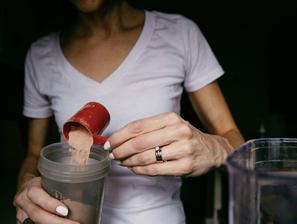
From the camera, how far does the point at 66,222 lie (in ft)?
2.08

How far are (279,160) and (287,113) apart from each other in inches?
102

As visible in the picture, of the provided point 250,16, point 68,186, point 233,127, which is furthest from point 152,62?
point 250,16

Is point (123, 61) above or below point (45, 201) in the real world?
above

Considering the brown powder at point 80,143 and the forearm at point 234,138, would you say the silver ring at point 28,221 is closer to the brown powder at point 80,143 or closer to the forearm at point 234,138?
the brown powder at point 80,143

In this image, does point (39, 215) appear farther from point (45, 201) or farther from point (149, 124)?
point (149, 124)

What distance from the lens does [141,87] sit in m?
0.93

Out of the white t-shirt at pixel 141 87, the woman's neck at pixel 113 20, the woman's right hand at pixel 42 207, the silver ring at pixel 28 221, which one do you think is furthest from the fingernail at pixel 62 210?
the woman's neck at pixel 113 20

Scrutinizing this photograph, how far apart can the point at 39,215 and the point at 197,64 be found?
52cm

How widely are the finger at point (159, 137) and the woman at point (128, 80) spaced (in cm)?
17

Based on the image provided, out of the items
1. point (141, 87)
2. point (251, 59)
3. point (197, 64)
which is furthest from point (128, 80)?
point (251, 59)

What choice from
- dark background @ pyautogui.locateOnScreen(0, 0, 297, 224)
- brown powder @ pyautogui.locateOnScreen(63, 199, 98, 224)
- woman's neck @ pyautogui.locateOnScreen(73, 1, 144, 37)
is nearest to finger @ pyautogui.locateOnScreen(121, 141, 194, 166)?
brown powder @ pyautogui.locateOnScreen(63, 199, 98, 224)

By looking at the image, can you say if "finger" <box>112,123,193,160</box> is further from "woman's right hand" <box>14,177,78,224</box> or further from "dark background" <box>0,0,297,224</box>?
"dark background" <box>0,0,297,224</box>

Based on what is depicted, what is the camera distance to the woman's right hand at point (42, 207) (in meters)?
0.64

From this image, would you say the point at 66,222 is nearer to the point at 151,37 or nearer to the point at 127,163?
the point at 127,163
